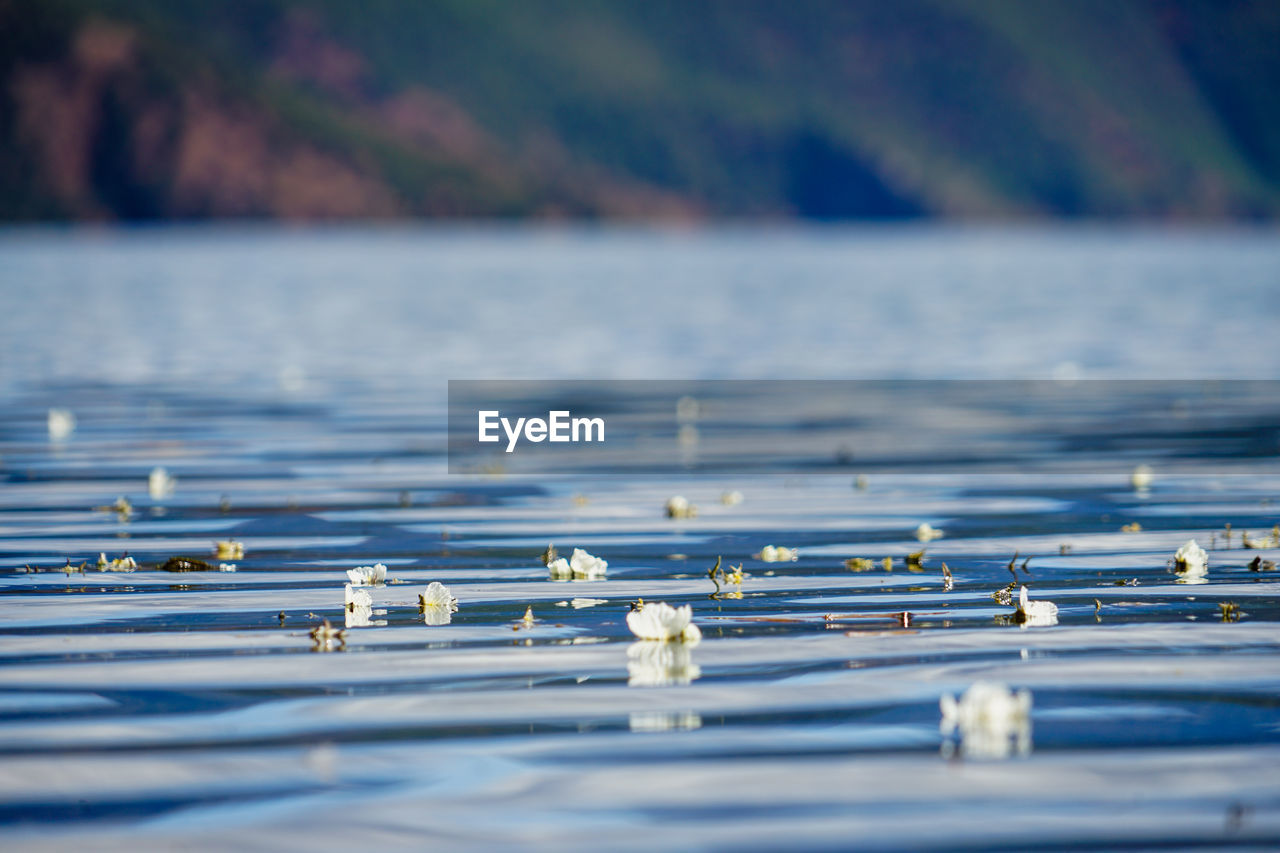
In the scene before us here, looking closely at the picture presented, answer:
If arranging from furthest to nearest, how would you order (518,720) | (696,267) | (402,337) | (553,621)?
(696,267) → (402,337) → (553,621) → (518,720)

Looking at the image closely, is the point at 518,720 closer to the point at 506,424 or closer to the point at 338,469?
the point at 338,469

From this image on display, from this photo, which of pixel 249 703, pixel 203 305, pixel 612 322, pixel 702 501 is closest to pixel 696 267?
pixel 203 305

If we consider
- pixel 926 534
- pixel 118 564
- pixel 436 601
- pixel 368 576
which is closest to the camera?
pixel 436 601

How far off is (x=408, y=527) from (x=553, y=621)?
3603 mm

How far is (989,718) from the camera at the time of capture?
632 cm

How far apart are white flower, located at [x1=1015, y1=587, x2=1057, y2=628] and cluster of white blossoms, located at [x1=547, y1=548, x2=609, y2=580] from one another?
7.32 ft

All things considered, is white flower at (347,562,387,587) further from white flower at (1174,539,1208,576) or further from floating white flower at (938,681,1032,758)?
white flower at (1174,539,1208,576)

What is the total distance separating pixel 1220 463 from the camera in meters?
15.6

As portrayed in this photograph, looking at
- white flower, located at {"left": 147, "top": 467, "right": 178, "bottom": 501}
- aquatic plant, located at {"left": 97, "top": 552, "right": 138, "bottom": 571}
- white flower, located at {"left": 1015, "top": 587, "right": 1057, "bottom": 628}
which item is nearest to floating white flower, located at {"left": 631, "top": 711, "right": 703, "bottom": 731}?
white flower, located at {"left": 1015, "top": 587, "right": 1057, "bottom": 628}

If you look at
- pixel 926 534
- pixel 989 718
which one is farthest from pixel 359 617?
pixel 926 534

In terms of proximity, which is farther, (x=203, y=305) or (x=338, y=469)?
(x=203, y=305)

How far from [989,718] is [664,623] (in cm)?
184

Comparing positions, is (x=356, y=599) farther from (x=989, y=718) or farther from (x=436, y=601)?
(x=989, y=718)

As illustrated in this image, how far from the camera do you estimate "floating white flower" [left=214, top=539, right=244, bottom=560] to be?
1062 centimetres
